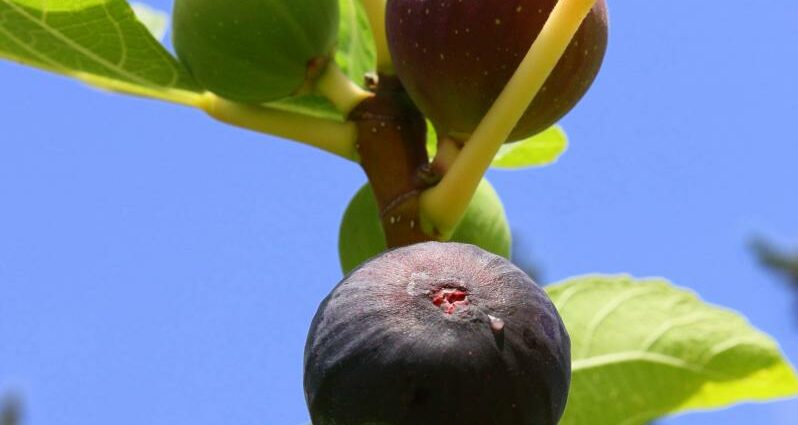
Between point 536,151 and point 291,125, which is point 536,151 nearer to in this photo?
point 536,151

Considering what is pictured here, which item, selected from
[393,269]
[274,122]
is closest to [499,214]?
[274,122]

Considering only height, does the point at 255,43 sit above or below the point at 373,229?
above

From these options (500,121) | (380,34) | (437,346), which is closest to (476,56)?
(500,121)

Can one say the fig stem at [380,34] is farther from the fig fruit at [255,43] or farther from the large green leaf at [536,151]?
the large green leaf at [536,151]

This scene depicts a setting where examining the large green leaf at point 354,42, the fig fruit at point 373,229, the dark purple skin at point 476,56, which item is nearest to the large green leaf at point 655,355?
the fig fruit at point 373,229

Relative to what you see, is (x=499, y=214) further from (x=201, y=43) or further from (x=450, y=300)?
(x=450, y=300)

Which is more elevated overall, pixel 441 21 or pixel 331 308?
pixel 441 21
